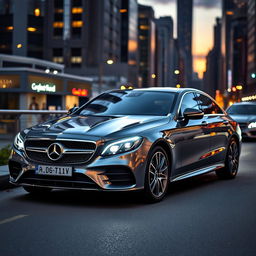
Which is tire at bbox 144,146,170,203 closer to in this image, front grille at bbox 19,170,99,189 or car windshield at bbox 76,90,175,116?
front grille at bbox 19,170,99,189

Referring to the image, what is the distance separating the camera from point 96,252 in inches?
191

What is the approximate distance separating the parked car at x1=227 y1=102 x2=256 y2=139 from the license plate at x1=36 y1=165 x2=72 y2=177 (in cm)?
1464

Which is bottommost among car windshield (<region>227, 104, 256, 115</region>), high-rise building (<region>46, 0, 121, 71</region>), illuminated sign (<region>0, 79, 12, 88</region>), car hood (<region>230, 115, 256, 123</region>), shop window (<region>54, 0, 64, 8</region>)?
car hood (<region>230, 115, 256, 123</region>)

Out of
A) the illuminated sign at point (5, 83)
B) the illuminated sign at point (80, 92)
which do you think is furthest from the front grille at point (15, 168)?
the illuminated sign at point (80, 92)

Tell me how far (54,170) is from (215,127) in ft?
11.0

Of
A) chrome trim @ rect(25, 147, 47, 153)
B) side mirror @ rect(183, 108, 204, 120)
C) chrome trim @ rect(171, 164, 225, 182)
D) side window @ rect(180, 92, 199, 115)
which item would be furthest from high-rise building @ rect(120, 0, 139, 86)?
chrome trim @ rect(25, 147, 47, 153)

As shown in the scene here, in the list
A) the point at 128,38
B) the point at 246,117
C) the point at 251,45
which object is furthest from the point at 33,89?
the point at 251,45

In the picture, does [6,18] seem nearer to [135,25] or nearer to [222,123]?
[135,25]

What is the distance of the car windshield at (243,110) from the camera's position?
22189 millimetres

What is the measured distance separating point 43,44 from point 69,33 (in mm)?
5311

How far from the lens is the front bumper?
6836mm

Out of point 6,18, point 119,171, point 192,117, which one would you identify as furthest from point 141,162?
point 6,18

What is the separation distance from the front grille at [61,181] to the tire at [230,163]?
3597mm

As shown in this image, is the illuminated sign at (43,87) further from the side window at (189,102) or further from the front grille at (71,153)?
the front grille at (71,153)
